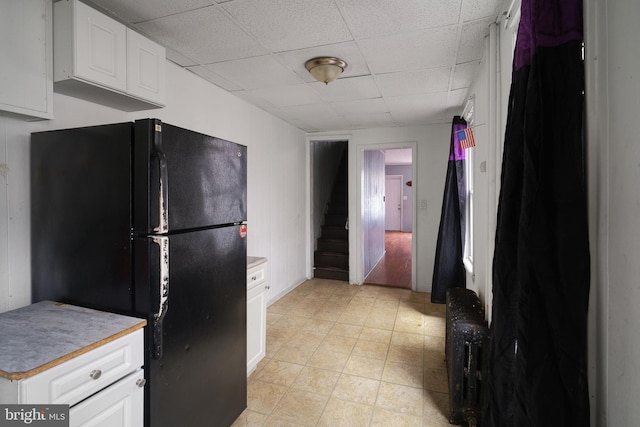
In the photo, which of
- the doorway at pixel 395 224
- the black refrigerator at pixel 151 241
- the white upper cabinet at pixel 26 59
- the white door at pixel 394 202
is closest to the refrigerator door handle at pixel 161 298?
the black refrigerator at pixel 151 241

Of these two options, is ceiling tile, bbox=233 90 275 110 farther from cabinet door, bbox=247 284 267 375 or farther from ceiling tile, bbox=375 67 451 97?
cabinet door, bbox=247 284 267 375

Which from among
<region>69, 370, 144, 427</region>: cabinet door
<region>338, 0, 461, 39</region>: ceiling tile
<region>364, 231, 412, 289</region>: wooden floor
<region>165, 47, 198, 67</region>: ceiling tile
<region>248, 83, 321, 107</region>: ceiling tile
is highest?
<region>248, 83, 321, 107</region>: ceiling tile

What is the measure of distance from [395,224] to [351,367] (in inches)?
373

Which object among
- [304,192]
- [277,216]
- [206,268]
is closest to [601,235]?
[206,268]

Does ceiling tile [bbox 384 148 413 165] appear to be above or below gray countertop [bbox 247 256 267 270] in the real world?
above

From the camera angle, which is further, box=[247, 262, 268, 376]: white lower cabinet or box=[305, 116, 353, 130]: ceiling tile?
box=[305, 116, 353, 130]: ceiling tile

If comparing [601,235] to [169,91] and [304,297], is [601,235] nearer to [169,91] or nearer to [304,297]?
[169,91]

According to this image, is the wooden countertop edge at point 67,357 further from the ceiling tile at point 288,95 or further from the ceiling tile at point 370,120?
the ceiling tile at point 370,120

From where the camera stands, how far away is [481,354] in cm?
191

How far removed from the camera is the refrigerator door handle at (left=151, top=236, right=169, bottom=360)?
1.33 meters

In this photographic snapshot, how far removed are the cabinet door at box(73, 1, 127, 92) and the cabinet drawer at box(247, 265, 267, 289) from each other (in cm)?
142

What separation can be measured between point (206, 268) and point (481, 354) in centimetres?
170

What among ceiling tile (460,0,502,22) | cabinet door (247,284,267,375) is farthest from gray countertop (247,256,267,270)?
ceiling tile (460,0,502,22)

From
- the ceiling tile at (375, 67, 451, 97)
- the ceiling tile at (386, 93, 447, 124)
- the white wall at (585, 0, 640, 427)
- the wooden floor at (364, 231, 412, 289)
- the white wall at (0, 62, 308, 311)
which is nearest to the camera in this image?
the white wall at (585, 0, 640, 427)
